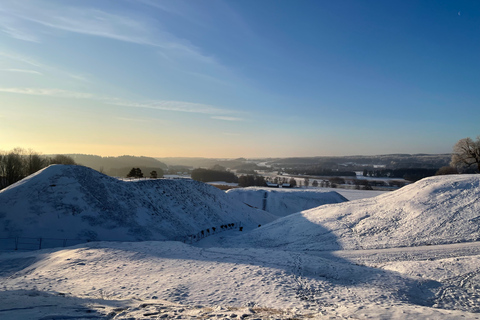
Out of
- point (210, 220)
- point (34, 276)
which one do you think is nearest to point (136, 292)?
point (34, 276)

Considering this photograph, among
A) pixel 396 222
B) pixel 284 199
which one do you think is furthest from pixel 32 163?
pixel 396 222

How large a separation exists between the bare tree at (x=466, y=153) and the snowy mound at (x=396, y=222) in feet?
103

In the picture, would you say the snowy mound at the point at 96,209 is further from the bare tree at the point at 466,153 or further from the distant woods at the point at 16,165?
the bare tree at the point at 466,153

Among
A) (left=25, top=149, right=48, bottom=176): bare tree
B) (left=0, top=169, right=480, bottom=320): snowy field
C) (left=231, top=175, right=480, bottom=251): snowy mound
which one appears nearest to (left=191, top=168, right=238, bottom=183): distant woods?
(left=25, top=149, right=48, bottom=176): bare tree

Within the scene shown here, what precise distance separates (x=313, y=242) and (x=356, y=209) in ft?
27.5

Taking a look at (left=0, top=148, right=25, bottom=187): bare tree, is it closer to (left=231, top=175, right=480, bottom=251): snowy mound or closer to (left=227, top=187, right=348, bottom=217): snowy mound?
(left=227, top=187, right=348, bottom=217): snowy mound

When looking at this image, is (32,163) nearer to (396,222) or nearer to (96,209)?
(96,209)

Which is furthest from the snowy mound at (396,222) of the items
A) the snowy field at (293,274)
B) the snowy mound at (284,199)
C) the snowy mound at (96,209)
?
the snowy mound at (284,199)

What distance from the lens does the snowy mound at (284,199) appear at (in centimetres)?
7275

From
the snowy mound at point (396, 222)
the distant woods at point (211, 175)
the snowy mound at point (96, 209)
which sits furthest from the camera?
the distant woods at point (211, 175)

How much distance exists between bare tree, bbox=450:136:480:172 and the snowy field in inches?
1253

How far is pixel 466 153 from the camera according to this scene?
5625 centimetres

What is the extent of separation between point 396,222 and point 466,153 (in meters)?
42.6

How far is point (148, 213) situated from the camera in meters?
37.4
